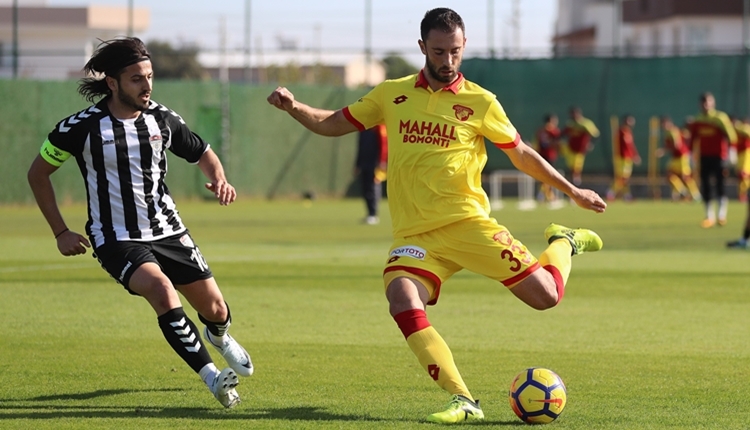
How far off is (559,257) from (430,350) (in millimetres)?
1398

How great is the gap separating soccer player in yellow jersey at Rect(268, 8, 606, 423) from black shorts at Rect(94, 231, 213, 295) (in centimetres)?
102

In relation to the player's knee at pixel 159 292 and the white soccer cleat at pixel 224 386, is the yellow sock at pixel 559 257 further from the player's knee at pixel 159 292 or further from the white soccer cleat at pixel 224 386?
the player's knee at pixel 159 292

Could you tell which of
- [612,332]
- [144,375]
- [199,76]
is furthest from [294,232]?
[199,76]

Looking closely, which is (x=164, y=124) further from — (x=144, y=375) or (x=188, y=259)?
(x=144, y=375)

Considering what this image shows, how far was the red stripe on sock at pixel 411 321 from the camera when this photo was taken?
20.6 ft

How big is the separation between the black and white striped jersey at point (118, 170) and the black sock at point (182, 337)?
55 cm

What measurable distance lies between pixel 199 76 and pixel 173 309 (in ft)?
215

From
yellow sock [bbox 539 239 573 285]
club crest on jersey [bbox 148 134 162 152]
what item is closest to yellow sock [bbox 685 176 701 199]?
yellow sock [bbox 539 239 573 285]

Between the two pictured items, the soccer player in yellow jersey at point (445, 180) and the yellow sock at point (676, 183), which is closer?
the soccer player in yellow jersey at point (445, 180)

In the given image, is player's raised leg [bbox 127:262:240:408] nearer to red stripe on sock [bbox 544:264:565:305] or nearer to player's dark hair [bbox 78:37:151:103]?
player's dark hair [bbox 78:37:151:103]

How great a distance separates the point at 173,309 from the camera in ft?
21.1

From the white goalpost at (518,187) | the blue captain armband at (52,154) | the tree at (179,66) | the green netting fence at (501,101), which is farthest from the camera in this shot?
the tree at (179,66)

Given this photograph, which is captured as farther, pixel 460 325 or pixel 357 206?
pixel 357 206

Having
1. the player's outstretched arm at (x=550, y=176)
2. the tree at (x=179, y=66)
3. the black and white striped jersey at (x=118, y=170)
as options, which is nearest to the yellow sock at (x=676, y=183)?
the player's outstretched arm at (x=550, y=176)
